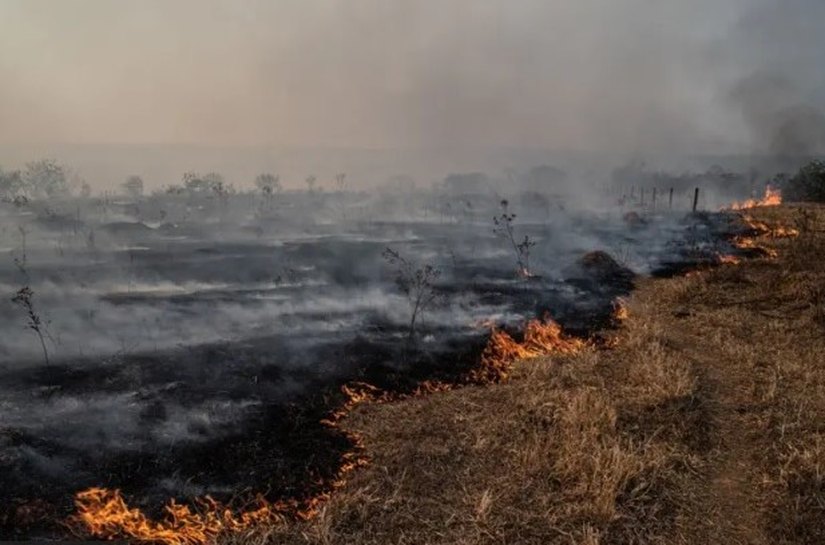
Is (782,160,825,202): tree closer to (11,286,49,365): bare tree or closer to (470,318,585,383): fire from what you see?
(470,318,585,383): fire

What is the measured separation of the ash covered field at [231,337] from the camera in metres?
9.24

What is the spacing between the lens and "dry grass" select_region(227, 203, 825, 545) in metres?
7.75

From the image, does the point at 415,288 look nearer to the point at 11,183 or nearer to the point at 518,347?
the point at 518,347

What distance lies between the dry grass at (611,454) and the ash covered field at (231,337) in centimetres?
143

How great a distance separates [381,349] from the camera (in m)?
15.2

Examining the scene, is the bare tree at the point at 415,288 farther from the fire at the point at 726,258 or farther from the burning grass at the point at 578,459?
the fire at the point at 726,258

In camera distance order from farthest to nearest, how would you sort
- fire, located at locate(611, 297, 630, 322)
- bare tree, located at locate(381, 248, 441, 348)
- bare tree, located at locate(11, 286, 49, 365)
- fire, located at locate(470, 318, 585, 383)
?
fire, located at locate(611, 297, 630, 322) < bare tree, located at locate(381, 248, 441, 348) < fire, located at locate(470, 318, 585, 383) < bare tree, located at locate(11, 286, 49, 365)

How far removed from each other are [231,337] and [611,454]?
1095 cm

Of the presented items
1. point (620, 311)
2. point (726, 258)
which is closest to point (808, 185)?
point (726, 258)

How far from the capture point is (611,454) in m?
8.92

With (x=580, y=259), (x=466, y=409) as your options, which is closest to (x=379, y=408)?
(x=466, y=409)

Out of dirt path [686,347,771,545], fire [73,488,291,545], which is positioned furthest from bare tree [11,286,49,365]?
dirt path [686,347,771,545]

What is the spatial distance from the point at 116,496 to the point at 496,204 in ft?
239

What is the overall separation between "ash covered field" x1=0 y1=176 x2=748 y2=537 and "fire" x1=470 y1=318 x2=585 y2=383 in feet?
1.60
